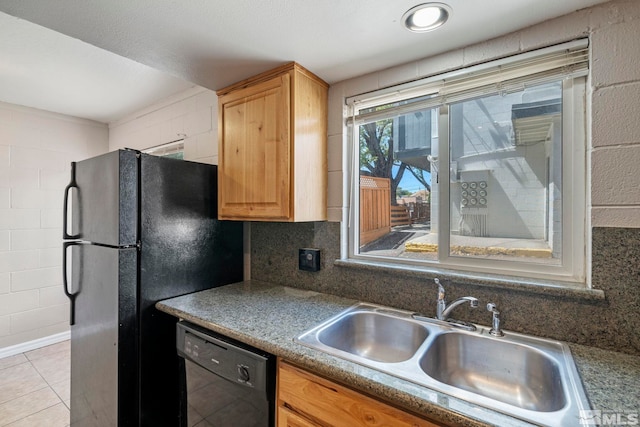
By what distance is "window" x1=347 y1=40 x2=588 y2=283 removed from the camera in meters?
1.17

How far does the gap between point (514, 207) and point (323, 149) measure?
99 centimetres

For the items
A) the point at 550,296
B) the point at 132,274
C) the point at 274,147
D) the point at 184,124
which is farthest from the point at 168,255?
the point at 550,296

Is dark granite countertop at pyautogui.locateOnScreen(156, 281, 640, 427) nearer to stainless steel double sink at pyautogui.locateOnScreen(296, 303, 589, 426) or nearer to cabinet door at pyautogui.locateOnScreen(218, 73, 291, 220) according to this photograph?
stainless steel double sink at pyautogui.locateOnScreen(296, 303, 589, 426)

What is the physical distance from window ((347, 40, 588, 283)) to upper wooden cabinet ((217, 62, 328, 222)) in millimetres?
245

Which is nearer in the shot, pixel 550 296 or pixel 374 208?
pixel 550 296

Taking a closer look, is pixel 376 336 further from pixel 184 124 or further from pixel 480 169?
pixel 184 124

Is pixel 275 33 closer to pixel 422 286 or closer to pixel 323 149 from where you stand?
pixel 323 149

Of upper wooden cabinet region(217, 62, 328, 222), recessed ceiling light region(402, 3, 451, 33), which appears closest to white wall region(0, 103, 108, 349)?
upper wooden cabinet region(217, 62, 328, 222)

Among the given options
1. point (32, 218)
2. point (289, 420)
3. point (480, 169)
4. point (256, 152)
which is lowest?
point (289, 420)

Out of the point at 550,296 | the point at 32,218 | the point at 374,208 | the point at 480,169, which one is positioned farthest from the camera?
the point at 32,218

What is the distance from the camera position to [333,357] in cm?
97

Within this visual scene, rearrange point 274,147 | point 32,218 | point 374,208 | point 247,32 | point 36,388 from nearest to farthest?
point 247,32
point 274,147
point 374,208
point 36,388
point 32,218

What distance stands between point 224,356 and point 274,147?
0.99m

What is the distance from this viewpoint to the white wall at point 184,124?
7.50ft
